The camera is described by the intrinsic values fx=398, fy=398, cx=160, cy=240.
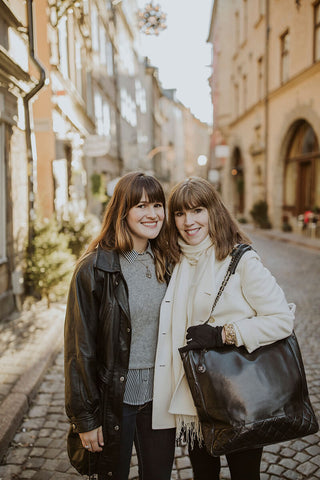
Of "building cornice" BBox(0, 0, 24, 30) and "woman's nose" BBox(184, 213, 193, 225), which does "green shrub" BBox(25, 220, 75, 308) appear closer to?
"building cornice" BBox(0, 0, 24, 30)

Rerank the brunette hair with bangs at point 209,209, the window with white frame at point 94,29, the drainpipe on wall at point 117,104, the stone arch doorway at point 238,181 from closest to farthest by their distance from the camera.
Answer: the brunette hair with bangs at point 209,209 → the window with white frame at point 94,29 → the drainpipe on wall at point 117,104 → the stone arch doorway at point 238,181

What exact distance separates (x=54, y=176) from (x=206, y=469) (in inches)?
283

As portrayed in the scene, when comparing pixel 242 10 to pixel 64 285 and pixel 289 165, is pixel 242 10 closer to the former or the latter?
pixel 289 165

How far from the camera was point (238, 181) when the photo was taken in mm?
22844

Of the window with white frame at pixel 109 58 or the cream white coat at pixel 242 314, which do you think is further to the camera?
the window with white frame at pixel 109 58

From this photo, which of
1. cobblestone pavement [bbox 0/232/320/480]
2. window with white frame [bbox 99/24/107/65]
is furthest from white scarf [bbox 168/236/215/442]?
window with white frame [bbox 99/24/107/65]

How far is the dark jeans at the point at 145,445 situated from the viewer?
1797 mm

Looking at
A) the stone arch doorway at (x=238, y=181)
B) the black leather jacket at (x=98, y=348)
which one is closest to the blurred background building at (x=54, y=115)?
the black leather jacket at (x=98, y=348)

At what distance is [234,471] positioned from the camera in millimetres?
1870

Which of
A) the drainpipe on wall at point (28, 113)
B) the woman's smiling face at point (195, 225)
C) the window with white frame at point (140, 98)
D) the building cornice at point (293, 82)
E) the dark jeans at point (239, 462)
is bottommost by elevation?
the dark jeans at point (239, 462)

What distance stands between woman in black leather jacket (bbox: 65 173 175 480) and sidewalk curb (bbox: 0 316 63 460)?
1.42 meters

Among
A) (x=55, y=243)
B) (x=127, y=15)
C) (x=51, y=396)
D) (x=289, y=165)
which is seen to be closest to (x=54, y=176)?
(x=55, y=243)

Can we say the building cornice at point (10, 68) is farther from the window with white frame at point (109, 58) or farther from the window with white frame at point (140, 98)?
the window with white frame at point (140, 98)

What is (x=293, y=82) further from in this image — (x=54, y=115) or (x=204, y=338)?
(x=204, y=338)
